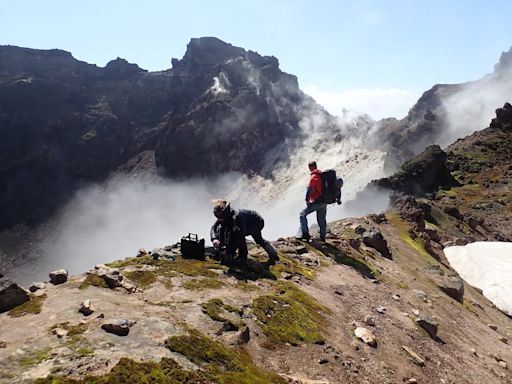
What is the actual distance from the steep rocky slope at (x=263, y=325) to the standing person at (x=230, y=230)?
Answer: 68 cm

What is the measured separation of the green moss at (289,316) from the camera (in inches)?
457

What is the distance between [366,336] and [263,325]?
3.01 metres

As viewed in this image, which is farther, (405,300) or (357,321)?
(405,300)

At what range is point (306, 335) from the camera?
11828mm

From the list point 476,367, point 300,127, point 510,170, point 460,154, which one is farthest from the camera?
point 300,127

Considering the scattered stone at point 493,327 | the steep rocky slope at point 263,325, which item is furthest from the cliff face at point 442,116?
the steep rocky slope at point 263,325

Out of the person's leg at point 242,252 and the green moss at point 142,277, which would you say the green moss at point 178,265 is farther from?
the person's leg at point 242,252

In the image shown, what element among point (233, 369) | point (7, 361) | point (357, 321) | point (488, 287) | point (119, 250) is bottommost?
point (119, 250)

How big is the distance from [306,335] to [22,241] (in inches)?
7498

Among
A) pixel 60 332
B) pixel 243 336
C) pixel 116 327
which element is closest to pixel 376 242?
pixel 243 336

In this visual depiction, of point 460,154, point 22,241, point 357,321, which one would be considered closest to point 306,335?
point 357,321

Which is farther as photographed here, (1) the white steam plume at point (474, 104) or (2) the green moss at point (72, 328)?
(1) the white steam plume at point (474, 104)

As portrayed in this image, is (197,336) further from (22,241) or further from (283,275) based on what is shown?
(22,241)

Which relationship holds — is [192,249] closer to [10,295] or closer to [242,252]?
[242,252]
